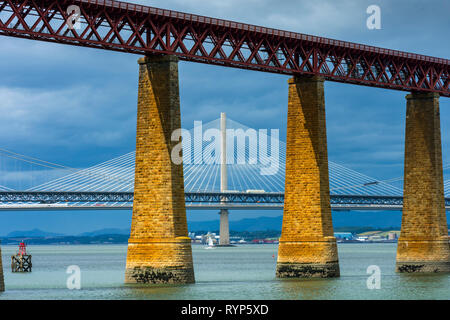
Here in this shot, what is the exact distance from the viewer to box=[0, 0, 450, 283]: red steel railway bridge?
53.6m

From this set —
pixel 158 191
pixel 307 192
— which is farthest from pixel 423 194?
pixel 158 191

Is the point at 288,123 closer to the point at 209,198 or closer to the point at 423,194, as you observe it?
the point at 423,194

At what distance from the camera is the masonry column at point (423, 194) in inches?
2803

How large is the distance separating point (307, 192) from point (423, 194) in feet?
42.6

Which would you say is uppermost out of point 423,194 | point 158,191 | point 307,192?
point 423,194

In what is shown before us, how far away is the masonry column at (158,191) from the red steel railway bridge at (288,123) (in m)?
0.06

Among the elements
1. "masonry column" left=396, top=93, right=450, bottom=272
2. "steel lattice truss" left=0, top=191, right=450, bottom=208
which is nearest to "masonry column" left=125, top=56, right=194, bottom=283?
"masonry column" left=396, top=93, right=450, bottom=272

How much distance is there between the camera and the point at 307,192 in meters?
62.7

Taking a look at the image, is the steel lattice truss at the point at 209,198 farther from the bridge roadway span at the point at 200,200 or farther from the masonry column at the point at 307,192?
the masonry column at the point at 307,192

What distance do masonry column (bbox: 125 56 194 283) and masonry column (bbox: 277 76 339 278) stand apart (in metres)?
10.6

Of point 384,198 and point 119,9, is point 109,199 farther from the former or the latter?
point 119,9

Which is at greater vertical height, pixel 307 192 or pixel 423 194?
pixel 423 194

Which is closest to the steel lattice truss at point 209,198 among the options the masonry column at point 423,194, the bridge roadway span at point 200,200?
the bridge roadway span at point 200,200

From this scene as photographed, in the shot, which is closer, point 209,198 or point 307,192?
point 307,192
